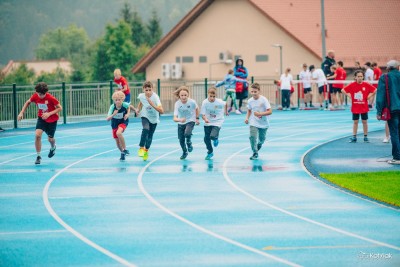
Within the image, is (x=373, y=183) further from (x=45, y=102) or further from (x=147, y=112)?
(x=45, y=102)

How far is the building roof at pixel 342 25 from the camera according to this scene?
212 ft

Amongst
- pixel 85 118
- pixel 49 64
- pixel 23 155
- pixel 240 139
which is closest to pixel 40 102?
pixel 23 155

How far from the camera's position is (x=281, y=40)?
6600 cm

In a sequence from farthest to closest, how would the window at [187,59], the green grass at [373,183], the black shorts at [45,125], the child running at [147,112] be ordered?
the window at [187,59] < the child running at [147,112] < the black shorts at [45,125] < the green grass at [373,183]

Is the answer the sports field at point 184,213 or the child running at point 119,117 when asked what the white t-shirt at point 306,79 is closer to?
the sports field at point 184,213

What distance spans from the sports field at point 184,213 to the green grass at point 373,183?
32cm

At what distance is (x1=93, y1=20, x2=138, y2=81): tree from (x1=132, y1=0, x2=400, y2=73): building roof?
1703 inches

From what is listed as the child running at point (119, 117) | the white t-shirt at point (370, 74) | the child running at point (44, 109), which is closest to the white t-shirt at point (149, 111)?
the child running at point (119, 117)

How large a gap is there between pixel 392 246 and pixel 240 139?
1526 centimetres

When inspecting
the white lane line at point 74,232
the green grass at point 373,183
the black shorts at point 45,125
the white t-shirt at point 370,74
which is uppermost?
the white t-shirt at point 370,74

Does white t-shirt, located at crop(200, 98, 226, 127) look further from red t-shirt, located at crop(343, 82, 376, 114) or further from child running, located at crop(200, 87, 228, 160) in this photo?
red t-shirt, located at crop(343, 82, 376, 114)

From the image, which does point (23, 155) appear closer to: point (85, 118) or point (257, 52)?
point (85, 118)

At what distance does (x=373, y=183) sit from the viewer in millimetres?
16797

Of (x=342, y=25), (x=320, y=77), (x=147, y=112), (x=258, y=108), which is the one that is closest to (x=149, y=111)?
(x=147, y=112)
